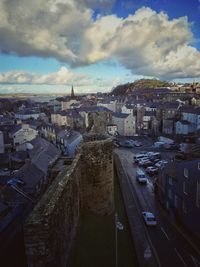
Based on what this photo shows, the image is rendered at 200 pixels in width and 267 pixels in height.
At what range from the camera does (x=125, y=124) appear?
47.9m

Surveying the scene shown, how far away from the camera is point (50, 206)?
16.0 feet

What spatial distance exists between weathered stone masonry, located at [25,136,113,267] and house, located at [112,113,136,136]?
125 feet

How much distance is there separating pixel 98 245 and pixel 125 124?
40.0 meters

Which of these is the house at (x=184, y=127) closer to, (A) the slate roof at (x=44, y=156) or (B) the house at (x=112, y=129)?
(B) the house at (x=112, y=129)

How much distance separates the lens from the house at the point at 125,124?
48.0m

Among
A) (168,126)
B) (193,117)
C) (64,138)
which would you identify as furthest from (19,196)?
(168,126)

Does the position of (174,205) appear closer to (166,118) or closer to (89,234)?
(89,234)

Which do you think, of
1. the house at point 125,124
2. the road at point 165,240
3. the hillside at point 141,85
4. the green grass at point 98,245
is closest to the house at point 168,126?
the house at point 125,124

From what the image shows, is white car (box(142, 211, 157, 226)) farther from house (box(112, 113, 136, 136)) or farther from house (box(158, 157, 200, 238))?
house (box(112, 113, 136, 136))

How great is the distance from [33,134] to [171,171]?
27.0 m

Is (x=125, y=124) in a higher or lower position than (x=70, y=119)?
lower

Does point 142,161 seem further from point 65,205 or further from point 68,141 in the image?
point 65,205

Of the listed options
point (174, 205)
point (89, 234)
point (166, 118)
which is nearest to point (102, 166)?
point (89, 234)

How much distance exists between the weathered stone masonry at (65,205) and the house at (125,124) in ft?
125
